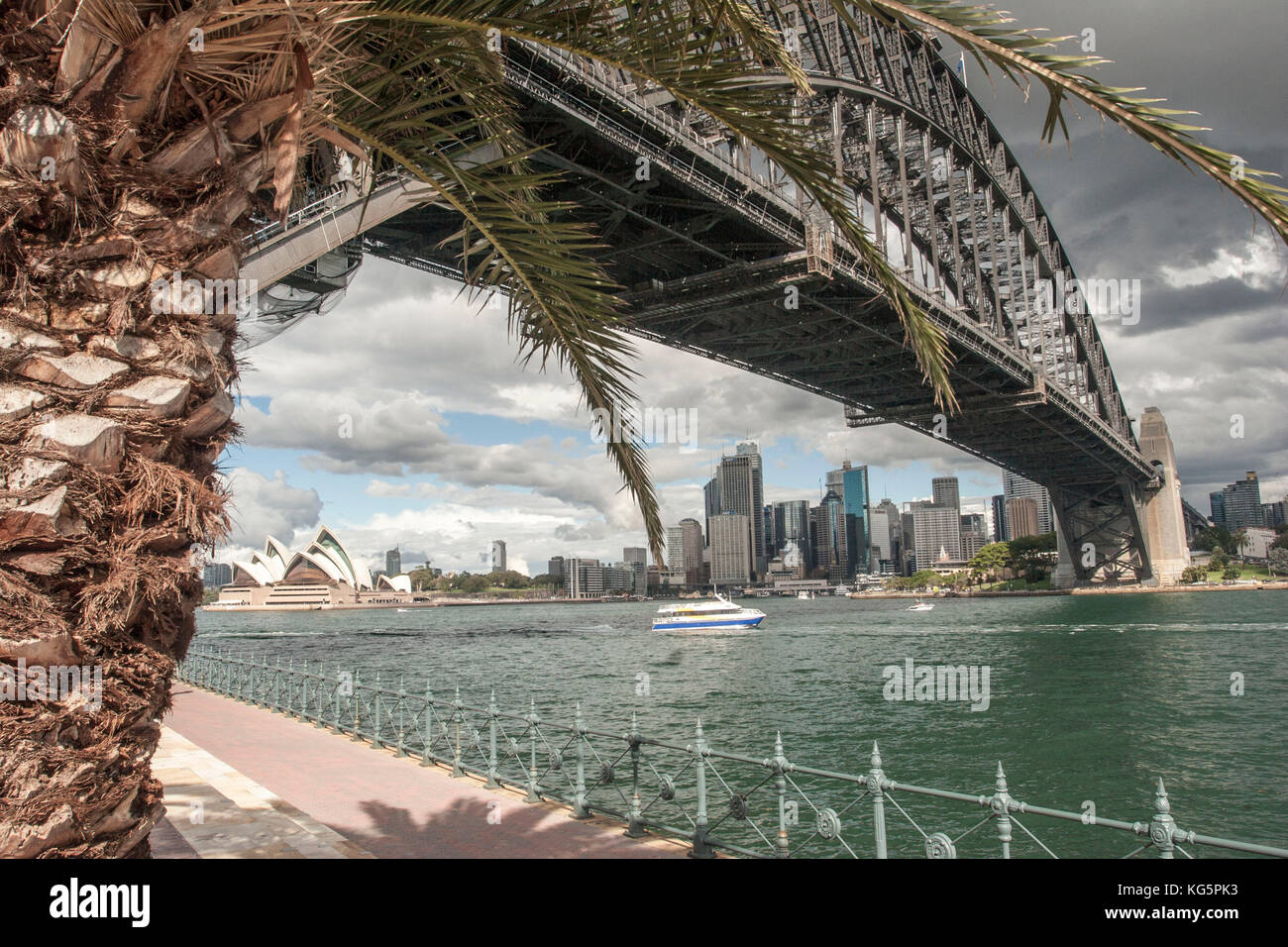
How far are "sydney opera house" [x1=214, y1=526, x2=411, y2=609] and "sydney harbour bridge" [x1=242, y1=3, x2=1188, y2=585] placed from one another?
70.6 m

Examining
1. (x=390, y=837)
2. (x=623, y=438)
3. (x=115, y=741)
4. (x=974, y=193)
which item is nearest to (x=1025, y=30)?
(x=623, y=438)

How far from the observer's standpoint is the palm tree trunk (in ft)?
6.75

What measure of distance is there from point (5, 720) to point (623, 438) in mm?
2884

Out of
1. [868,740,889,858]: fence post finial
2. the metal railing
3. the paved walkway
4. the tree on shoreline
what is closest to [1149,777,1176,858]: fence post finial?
Result: the metal railing

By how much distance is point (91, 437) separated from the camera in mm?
2113

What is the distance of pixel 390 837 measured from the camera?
6.65 metres

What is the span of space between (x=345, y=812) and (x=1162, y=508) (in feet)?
261

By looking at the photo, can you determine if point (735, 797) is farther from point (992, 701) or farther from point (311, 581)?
point (311, 581)

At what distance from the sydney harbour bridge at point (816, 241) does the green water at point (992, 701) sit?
20.9ft

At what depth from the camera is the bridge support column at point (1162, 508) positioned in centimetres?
7181

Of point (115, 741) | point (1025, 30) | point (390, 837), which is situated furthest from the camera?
point (390, 837)

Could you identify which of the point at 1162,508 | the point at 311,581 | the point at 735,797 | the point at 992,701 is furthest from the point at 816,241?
the point at 311,581
